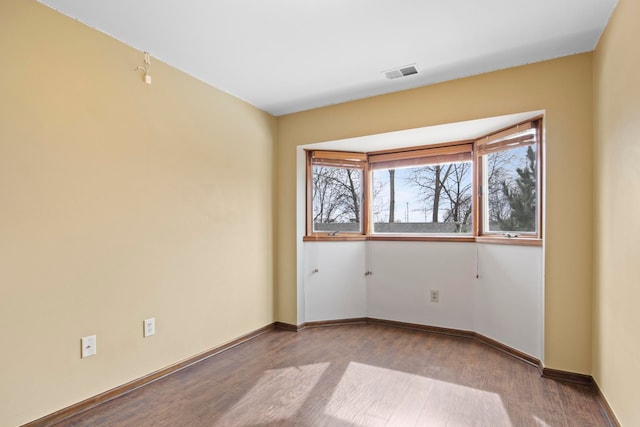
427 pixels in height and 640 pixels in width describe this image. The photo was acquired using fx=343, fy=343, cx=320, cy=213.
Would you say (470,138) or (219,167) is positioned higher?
(470,138)

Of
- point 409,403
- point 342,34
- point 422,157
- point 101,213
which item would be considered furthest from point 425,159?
point 101,213

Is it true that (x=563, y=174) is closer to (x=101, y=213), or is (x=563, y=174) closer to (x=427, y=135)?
(x=427, y=135)

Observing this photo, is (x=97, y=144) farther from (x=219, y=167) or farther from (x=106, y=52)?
(x=219, y=167)

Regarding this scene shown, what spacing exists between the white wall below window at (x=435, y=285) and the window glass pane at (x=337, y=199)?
9.7 inches

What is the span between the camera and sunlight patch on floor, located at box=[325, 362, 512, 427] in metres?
1.96

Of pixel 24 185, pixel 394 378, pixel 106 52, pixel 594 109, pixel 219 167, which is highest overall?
pixel 106 52

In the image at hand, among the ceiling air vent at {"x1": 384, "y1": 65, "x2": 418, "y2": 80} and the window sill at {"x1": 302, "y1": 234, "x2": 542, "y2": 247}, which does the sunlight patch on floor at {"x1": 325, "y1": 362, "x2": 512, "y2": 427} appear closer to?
the window sill at {"x1": 302, "y1": 234, "x2": 542, "y2": 247}

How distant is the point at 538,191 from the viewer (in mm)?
2736

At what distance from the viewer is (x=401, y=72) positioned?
276 cm

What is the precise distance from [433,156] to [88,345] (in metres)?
3.35

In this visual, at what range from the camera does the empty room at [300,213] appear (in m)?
1.88

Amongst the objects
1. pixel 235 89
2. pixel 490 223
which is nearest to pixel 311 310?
pixel 490 223

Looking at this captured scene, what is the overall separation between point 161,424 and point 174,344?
2.50 ft

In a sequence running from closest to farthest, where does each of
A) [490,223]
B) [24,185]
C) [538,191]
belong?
[24,185], [538,191], [490,223]
